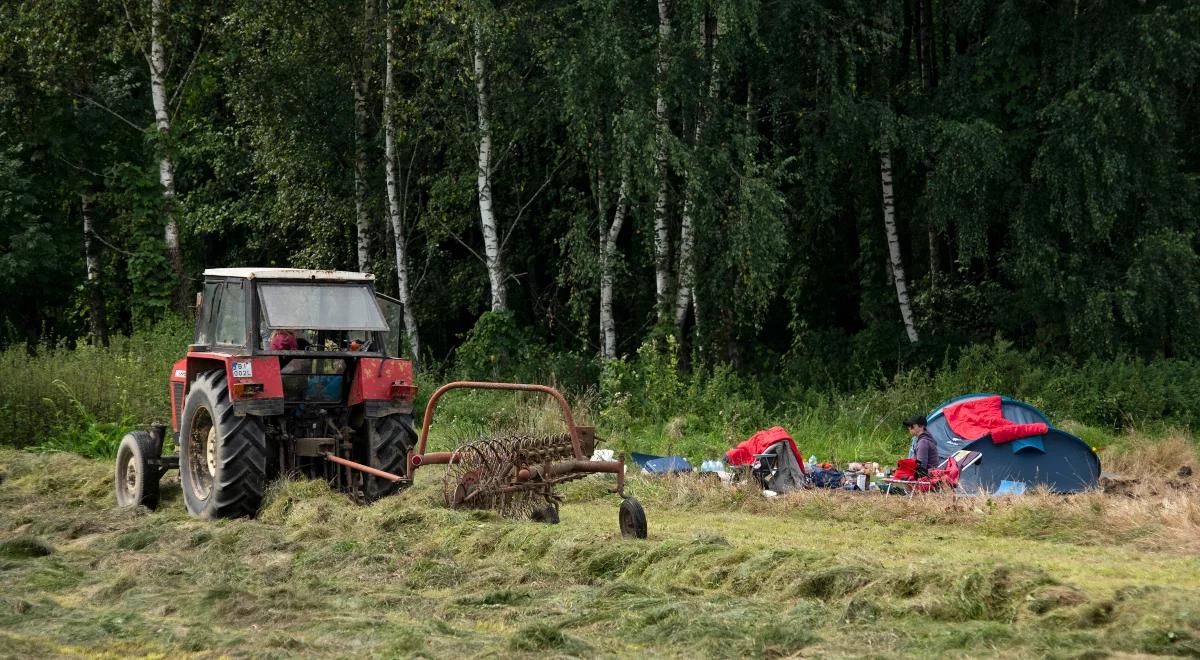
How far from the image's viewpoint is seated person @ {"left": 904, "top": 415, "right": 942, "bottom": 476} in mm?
12227

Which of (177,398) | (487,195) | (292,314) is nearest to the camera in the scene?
(292,314)

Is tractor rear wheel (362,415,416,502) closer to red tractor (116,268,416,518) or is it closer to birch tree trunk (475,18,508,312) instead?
red tractor (116,268,416,518)

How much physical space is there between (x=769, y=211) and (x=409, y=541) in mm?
9535

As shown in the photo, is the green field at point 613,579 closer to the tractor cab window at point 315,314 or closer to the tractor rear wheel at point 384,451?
the tractor rear wheel at point 384,451

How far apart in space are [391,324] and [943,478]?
480 centimetres

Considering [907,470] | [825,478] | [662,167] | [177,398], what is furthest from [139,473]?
[662,167]

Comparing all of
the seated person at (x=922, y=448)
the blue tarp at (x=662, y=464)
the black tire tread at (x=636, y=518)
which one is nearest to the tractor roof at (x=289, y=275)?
the black tire tread at (x=636, y=518)

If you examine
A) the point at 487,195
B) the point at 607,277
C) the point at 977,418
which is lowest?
the point at 977,418

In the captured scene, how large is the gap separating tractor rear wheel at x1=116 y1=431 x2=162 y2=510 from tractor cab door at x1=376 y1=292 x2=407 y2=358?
209 centimetres

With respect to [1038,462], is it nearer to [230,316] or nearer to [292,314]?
[292,314]

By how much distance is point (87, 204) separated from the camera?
23.9 metres

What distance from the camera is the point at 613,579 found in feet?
25.3

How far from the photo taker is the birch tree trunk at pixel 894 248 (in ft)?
65.7

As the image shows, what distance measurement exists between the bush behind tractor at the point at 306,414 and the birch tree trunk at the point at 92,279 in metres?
13.2
